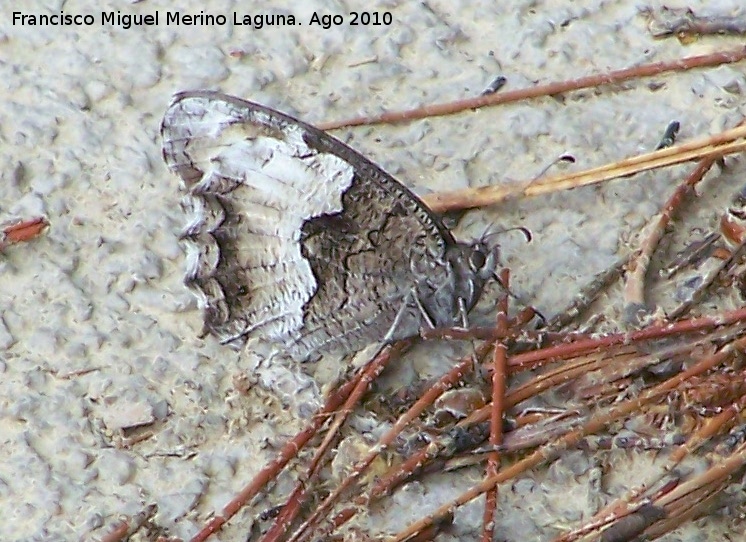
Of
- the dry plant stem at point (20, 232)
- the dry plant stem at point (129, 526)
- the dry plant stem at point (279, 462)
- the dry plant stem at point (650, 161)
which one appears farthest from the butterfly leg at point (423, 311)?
the dry plant stem at point (20, 232)

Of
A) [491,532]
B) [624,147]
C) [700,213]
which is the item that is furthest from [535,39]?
[491,532]

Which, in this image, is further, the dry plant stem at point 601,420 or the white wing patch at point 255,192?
the white wing patch at point 255,192

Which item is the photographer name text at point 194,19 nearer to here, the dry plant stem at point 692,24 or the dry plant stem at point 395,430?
the dry plant stem at point 692,24

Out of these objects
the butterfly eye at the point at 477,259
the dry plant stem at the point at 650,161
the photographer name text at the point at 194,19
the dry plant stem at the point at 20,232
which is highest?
the photographer name text at the point at 194,19

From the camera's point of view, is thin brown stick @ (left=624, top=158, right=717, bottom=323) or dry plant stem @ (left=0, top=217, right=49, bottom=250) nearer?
thin brown stick @ (left=624, top=158, right=717, bottom=323)

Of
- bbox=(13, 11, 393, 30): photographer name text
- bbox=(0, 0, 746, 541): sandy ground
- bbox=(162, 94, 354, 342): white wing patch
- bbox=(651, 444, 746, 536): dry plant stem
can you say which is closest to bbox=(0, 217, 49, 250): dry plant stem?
bbox=(0, 0, 746, 541): sandy ground

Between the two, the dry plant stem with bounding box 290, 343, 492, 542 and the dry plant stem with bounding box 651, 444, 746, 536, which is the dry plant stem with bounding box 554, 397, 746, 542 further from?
the dry plant stem with bounding box 290, 343, 492, 542
